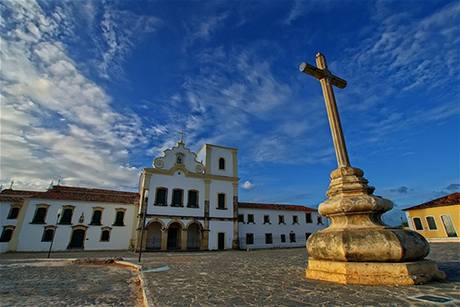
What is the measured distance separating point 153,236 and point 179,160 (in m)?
7.73

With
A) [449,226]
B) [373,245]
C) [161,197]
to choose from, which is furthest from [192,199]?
[449,226]

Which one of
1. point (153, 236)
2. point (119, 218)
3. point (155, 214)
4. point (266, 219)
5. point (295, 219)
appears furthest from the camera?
point (295, 219)

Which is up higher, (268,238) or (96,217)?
(96,217)

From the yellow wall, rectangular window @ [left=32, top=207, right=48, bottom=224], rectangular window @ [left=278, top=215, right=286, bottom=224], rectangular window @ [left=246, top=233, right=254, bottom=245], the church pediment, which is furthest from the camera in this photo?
rectangular window @ [left=278, top=215, right=286, bottom=224]

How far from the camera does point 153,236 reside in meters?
22.6

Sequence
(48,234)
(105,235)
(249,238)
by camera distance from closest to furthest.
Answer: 1. (48,234)
2. (105,235)
3. (249,238)

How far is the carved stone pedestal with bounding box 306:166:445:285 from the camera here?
13.0 feet

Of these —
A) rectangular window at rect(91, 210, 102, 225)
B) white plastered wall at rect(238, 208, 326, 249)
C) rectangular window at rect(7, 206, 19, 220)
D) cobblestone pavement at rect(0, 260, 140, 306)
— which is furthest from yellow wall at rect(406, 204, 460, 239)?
rectangular window at rect(7, 206, 19, 220)

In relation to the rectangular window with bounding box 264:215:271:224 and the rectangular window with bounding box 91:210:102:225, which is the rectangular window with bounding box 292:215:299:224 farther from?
the rectangular window with bounding box 91:210:102:225

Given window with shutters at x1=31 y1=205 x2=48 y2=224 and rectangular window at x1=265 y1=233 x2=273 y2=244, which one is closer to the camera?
window with shutters at x1=31 y1=205 x2=48 y2=224

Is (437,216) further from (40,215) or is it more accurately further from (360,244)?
(40,215)

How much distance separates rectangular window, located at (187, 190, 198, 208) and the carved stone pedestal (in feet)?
65.0

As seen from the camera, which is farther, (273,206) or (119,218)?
(273,206)

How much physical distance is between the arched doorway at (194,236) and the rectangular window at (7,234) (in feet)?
52.0
